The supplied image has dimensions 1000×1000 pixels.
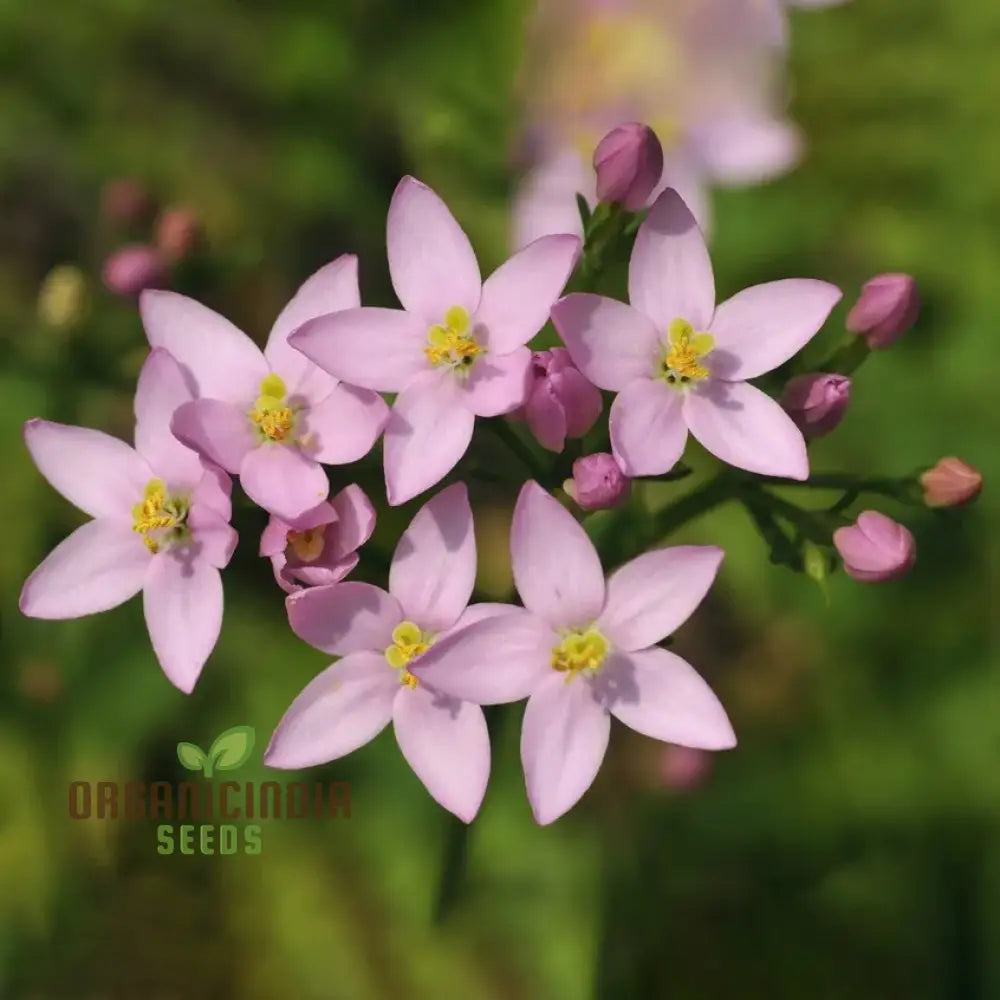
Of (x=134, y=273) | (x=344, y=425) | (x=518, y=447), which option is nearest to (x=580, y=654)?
(x=518, y=447)

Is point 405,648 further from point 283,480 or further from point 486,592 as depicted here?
point 486,592

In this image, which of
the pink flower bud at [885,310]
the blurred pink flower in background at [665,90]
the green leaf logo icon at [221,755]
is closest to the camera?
the pink flower bud at [885,310]

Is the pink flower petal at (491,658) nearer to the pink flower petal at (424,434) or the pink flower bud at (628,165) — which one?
the pink flower petal at (424,434)

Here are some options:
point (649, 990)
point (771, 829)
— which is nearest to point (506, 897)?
point (649, 990)

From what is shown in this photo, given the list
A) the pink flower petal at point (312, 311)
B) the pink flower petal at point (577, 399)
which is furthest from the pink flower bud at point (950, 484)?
the pink flower petal at point (312, 311)

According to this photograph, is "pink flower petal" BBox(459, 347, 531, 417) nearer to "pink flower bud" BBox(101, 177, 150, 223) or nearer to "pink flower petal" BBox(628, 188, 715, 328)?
"pink flower petal" BBox(628, 188, 715, 328)

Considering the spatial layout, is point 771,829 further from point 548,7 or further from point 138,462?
point 548,7

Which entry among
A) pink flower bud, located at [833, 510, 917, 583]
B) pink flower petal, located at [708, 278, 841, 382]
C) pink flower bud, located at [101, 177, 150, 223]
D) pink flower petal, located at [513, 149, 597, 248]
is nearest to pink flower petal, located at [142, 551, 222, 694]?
pink flower petal, located at [708, 278, 841, 382]
